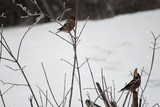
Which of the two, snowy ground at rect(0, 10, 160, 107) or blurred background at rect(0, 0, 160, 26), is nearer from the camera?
snowy ground at rect(0, 10, 160, 107)

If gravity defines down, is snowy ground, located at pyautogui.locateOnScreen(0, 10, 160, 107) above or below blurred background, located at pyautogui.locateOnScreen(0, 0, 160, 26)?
below

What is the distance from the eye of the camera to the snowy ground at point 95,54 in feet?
15.1

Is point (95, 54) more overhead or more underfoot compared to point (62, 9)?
more underfoot

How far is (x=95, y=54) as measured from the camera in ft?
18.8

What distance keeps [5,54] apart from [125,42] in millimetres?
2121

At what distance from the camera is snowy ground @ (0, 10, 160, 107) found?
181 inches

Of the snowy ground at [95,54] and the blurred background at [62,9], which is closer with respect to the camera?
the snowy ground at [95,54]

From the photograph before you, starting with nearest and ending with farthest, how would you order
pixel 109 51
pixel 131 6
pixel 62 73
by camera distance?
pixel 62 73 → pixel 109 51 → pixel 131 6

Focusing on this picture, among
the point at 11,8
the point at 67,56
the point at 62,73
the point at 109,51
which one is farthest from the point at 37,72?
the point at 11,8

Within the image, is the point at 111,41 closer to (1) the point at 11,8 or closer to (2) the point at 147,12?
(2) the point at 147,12

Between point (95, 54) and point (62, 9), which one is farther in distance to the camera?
point (62, 9)

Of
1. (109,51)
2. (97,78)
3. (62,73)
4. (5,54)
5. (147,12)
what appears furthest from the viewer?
(147,12)

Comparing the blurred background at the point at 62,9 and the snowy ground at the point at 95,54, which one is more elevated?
the blurred background at the point at 62,9

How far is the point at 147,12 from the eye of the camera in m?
7.63
